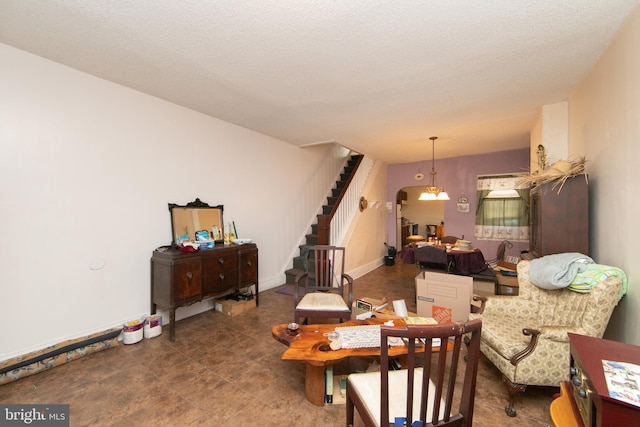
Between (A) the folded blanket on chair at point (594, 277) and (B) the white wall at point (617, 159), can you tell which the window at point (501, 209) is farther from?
(A) the folded blanket on chair at point (594, 277)

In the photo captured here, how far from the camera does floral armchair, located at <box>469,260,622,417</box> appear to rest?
6.04 ft

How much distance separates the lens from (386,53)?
223 cm

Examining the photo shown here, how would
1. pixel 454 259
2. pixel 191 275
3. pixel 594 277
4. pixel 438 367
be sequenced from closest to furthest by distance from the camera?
pixel 438 367 < pixel 594 277 < pixel 191 275 < pixel 454 259

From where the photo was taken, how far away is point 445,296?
3.31m

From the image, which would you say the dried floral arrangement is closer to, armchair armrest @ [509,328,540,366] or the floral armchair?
the floral armchair

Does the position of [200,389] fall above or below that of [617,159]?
below

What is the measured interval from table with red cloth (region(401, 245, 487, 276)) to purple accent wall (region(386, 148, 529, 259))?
8.02 feet

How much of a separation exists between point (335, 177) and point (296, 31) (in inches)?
194

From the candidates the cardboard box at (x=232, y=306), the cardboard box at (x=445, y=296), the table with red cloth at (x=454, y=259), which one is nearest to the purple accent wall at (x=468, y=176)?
the table with red cloth at (x=454, y=259)

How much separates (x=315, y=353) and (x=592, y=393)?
1.44 metres

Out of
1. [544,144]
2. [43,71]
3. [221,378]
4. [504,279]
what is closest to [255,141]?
[43,71]

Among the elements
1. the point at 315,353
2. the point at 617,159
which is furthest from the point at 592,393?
the point at 617,159

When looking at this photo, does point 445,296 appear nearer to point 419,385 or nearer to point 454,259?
point 454,259
